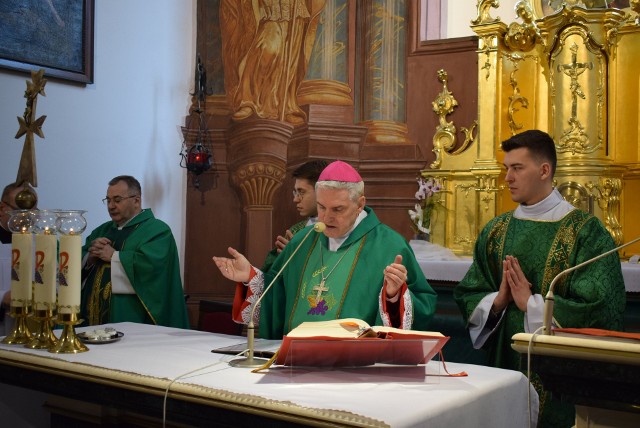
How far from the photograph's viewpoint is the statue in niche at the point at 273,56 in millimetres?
7188

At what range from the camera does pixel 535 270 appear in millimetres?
3912

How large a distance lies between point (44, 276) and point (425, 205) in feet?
12.9

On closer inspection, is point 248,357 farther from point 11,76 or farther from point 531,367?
point 11,76

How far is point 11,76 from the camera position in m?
6.02

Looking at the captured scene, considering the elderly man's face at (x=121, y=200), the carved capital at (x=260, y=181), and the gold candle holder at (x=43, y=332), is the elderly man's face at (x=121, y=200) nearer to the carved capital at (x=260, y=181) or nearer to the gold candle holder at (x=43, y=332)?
the carved capital at (x=260, y=181)

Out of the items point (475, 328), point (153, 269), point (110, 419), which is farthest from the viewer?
point (153, 269)

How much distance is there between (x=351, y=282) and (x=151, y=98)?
160 inches

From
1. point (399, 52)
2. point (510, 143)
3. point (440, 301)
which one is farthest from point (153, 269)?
point (399, 52)

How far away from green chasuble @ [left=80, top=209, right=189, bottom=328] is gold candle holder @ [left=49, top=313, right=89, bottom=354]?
2203 mm

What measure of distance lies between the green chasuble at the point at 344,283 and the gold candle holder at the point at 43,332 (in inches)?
40.1

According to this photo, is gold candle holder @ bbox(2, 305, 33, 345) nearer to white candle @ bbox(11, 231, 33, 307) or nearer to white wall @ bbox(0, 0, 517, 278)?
white candle @ bbox(11, 231, 33, 307)

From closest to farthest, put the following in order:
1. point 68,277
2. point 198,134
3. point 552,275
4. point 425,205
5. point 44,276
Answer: point 68,277, point 44,276, point 552,275, point 425,205, point 198,134

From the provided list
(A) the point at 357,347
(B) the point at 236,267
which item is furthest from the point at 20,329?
(A) the point at 357,347

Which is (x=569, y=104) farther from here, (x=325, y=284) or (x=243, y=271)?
(x=243, y=271)
